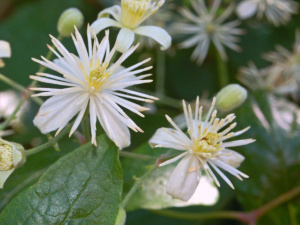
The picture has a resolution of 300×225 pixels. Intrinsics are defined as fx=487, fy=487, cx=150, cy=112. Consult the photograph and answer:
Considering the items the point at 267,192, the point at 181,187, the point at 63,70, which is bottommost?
the point at 267,192

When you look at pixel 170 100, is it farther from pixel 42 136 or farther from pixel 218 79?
pixel 42 136

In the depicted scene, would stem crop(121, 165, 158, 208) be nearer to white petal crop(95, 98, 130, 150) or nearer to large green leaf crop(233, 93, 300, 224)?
white petal crop(95, 98, 130, 150)

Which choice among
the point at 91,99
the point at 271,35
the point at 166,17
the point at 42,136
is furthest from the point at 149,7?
the point at 271,35

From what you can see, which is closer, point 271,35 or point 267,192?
point 267,192

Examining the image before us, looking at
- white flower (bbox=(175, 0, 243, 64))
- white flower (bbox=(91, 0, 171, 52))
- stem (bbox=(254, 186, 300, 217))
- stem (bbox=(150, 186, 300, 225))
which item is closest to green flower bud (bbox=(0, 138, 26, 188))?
white flower (bbox=(91, 0, 171, 52))

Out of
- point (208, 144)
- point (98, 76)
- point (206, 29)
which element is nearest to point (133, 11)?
point (98, 76)

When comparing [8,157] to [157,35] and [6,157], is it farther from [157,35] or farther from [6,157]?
[157,35]

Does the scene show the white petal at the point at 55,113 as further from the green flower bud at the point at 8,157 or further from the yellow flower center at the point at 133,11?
the yellow flower center at the point at 133,11
